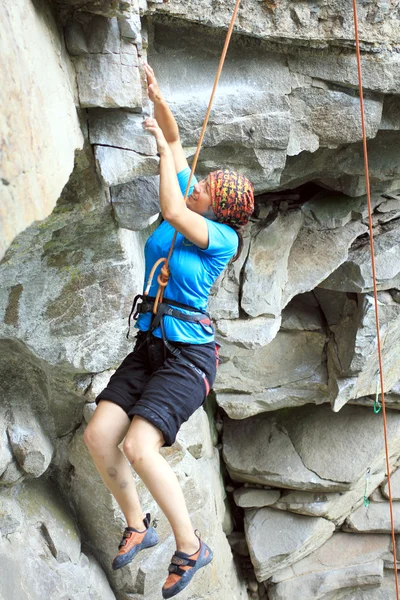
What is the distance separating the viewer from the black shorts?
2320 mm

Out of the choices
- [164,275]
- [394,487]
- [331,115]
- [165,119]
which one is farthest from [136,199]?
[394,487]

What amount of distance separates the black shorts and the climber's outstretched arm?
0.75 metres

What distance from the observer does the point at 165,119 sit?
8.16 ft

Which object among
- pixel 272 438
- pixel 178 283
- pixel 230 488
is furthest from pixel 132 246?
pixel 230 488

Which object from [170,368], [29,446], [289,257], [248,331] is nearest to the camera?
[170,368]

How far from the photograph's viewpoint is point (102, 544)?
430 cm

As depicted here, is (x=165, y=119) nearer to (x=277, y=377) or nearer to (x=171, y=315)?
(x=171, y=315)

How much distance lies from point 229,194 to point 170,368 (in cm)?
70

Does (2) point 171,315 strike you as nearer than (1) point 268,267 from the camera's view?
Yes

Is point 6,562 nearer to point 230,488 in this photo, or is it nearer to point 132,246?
point 132,246

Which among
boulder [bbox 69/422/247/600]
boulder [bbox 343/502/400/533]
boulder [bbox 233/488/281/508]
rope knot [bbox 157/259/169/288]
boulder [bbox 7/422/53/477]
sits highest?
rope knot [bbox 157/259/169/288]

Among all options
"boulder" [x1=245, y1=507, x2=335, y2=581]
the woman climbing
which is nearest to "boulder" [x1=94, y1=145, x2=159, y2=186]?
the woman climbing

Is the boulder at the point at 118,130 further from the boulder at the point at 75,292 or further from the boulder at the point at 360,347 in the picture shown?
the boulder at the point at 360,347

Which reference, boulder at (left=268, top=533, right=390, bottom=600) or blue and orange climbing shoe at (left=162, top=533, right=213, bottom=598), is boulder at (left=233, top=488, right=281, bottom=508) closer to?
boulder at (left=268, top=533, right=390, bottom=600)
